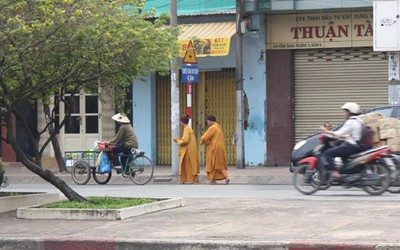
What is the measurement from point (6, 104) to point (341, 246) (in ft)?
20.2

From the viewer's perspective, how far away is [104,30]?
1244cm

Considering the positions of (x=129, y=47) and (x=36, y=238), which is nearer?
(x=36, y=238)

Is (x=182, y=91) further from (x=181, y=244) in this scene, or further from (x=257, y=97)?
(x=181, y=244)

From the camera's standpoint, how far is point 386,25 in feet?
68.7

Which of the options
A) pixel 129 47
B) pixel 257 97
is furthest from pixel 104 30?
pixel 257 97

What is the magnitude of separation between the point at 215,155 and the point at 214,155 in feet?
0.10

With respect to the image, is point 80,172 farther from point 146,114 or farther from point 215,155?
point 146,114

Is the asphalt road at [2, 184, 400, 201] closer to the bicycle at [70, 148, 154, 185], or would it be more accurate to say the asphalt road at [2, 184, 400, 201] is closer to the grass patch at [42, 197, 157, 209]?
the bicycle at [70, 148, 154, 185]

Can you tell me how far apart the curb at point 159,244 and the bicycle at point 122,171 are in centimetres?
1135

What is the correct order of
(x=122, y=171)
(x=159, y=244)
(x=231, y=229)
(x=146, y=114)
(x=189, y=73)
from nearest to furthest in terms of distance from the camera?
1. (x=159, y=244)
2. (x=231, y=229)
3. (x=122, y=171)
4. (x=189, y=73)
5. (x=146, y=114)

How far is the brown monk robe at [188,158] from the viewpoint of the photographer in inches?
→ 835

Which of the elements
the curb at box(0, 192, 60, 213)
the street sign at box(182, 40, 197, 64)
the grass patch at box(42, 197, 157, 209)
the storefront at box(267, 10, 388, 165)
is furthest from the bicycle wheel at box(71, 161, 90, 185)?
the grass patch at box(42, 197, 157, 209)

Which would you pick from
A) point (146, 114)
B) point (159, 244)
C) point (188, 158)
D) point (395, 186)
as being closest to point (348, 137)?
point (395, 186)

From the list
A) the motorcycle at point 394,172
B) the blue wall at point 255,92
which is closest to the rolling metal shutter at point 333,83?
the blue wall at point 255,92
